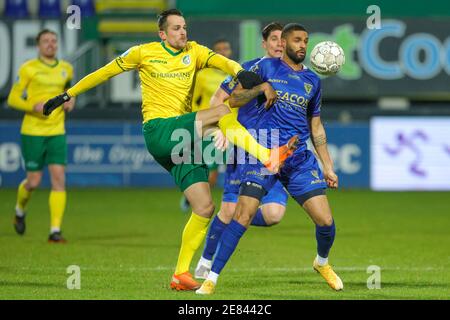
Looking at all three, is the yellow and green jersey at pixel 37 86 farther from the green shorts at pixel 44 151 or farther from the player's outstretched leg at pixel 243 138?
the player's outstretched leg at pixel 243 138

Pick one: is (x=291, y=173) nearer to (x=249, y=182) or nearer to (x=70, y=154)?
(x=249, y=182)

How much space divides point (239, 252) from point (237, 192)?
216cm

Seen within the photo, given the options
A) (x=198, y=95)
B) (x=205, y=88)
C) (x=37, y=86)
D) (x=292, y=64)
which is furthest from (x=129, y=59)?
(x=205, y=88)

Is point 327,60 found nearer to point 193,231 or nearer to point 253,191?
point 253,191

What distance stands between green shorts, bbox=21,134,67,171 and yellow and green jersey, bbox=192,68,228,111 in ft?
8.44

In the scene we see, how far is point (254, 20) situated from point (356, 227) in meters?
7.93

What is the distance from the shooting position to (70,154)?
21312 millimetres

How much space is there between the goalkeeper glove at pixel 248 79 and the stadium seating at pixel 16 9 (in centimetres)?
1529

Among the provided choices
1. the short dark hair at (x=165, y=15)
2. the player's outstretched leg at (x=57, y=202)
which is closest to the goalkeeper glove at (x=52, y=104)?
the short dark hair at (x=165, y=15)

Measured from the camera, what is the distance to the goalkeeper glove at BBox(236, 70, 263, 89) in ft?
27.8

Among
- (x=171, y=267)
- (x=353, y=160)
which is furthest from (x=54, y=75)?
(x=353, y=160)

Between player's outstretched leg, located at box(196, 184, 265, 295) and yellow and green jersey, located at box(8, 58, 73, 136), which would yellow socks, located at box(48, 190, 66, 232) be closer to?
yellow and green jersey, located at box(8, 58, 73, 136)

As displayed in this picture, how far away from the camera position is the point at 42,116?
13.1 meters

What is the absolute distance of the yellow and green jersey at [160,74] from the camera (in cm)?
889
